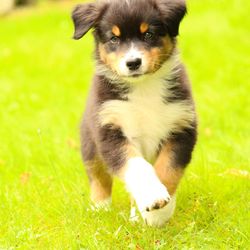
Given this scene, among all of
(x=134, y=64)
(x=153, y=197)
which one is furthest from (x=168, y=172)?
(x=134, y=64)

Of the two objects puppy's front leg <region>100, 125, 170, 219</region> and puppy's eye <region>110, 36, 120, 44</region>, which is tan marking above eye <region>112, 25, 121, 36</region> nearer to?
puppy's eye <region>110, 36, 120, 44</region>

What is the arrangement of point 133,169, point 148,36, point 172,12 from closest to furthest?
point 133,169, point 148,36, point 172,12

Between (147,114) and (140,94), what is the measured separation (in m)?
0.15

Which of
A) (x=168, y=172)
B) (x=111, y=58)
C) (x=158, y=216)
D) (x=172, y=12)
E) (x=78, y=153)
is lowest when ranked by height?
(x=78, y=153)

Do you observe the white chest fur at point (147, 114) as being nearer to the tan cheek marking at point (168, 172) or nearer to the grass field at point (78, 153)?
the tan cheek marking at point (168, 172)

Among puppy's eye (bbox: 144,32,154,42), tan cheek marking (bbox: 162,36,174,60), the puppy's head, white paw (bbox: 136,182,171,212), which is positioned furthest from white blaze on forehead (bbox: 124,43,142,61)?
white paw (bbox: 136,182,171,212)

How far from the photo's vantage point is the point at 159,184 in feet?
13.3

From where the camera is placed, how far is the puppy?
434 centimetres

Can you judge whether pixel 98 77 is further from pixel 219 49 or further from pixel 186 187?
pixel 219 49

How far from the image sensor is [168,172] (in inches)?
→ 171

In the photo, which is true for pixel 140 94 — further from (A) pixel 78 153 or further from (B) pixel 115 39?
(A) pixel 78 153

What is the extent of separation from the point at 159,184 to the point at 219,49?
633 centimetres

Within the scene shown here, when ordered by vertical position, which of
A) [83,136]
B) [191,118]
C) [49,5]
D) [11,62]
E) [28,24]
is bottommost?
[49,5]

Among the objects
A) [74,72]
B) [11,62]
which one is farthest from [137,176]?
[11,62]
